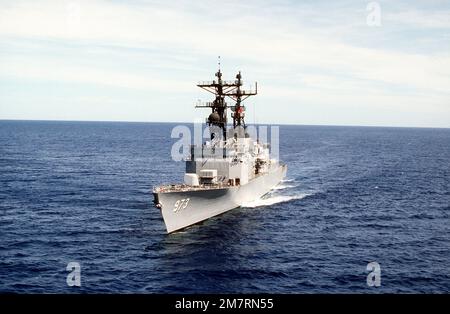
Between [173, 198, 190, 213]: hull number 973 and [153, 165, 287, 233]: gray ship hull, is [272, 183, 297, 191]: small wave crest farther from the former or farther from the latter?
[173, 198, 190, 213]: hull number 973

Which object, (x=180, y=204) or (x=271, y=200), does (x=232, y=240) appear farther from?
(x=271, y=200)

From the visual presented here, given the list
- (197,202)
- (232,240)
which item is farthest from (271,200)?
(232,240)

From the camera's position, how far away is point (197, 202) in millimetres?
40375

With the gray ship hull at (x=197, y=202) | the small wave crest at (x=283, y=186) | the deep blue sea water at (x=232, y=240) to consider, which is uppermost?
the gray ship hull at (x=197, y=202)

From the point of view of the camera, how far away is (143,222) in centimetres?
4175

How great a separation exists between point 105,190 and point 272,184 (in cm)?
2433

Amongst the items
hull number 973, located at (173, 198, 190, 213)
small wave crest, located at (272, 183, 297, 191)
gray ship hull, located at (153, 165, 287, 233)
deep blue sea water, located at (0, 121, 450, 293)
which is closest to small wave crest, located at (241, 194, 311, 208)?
deep blue sea water, located at (0, 121, 450, 293)

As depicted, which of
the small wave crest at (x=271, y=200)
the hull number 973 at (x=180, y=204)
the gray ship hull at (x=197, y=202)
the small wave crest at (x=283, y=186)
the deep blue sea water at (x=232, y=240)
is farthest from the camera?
the small wave crest at (x=283, y=186)

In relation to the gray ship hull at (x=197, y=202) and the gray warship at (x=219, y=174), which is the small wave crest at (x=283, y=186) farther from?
the gray ship hull at (x=197, y=202)

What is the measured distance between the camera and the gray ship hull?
37.0 m

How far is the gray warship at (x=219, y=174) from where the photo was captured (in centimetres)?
3847

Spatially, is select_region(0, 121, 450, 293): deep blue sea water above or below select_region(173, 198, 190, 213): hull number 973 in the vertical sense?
below

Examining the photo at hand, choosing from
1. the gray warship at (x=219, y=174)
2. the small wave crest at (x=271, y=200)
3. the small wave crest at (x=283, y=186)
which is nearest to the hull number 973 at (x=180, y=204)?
the gray warship at (x=219, y=174)
